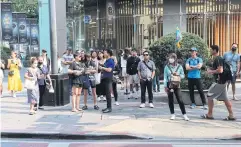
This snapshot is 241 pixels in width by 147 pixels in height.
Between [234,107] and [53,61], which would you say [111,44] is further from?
[234,107]

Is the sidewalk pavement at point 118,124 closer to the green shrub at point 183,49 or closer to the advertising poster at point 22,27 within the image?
the green shrub at point 183,49

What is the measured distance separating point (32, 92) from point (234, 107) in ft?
19.7

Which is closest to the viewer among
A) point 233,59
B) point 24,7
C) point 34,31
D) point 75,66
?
point 75,66

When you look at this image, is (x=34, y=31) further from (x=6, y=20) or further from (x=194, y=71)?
(x=194, y=71)

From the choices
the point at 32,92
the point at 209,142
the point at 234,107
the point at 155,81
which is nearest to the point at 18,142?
the point at 32,92

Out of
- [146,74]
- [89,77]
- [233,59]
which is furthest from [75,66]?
[233,59]

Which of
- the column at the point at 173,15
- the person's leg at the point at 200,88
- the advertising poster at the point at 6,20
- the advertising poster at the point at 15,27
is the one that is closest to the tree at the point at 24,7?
the advertising poster at the point at 15,27

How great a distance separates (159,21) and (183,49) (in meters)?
7.39

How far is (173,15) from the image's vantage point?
2030 centimetres

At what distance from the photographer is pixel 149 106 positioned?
12.0 m

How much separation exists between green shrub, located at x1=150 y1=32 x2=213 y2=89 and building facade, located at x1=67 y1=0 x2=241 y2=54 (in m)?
6.06

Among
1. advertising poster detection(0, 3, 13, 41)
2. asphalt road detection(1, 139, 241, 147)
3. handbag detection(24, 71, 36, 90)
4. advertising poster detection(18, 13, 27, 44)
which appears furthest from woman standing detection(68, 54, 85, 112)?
advertising poster detection(18, 13, 27, 44)

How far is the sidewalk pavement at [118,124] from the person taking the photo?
27.9 ft

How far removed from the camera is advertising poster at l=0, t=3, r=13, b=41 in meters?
27.9
